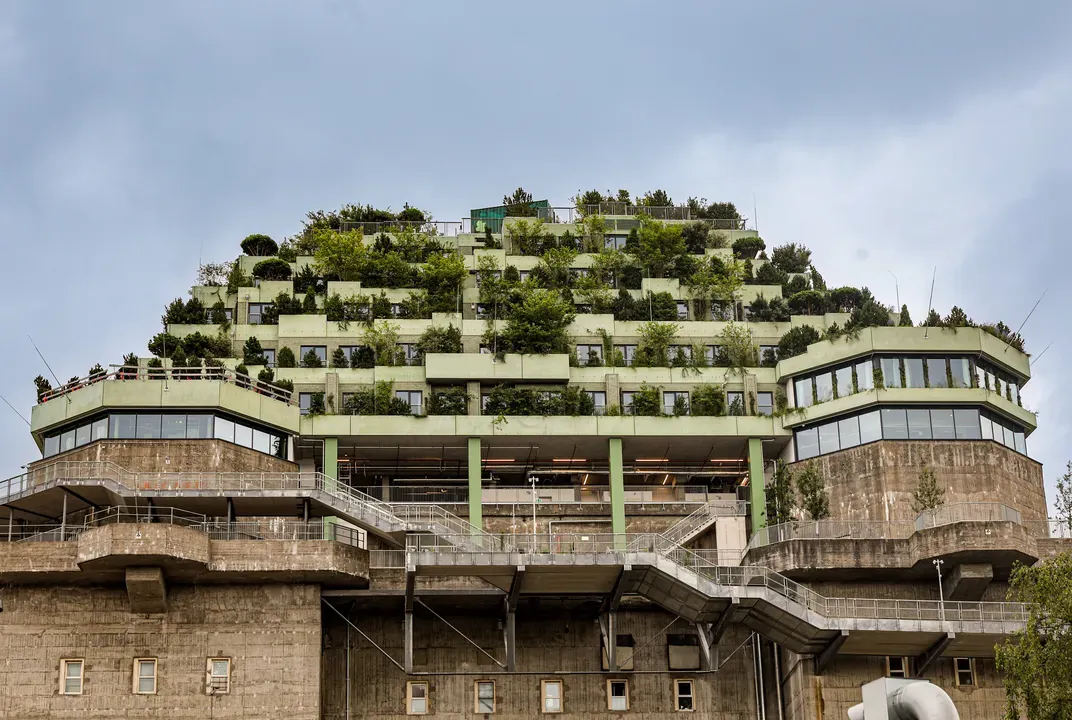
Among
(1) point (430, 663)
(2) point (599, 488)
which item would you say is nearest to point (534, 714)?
(1) point (430, 663)

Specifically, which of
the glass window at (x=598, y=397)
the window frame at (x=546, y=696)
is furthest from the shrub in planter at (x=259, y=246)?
the window frame at (x=546, y=696)

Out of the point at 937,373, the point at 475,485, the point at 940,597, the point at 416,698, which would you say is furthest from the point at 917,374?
the point at 416,698

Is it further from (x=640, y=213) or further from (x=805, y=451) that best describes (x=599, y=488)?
(x=640, y=213)

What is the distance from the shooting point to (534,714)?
62.2 m

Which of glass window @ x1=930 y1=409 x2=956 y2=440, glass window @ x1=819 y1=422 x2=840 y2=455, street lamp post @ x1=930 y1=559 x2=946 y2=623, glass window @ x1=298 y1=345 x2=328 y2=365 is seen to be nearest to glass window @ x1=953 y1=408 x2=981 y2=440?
glass window @ x1=930 y1=409 x2=956 y2=440

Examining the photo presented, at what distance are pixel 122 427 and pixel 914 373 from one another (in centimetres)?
3710

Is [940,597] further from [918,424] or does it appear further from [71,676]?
[71,676]

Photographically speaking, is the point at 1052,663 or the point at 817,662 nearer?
the point at 1052,663

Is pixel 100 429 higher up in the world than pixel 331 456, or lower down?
higher up

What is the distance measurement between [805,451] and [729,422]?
13.4 feet

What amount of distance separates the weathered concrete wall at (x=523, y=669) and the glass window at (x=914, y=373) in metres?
15.7

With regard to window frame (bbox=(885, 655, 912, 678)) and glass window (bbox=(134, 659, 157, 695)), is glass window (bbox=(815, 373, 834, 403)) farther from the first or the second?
glass window (bbox=(134, 659, 157, 695))

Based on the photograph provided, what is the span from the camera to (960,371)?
7094 centimetres

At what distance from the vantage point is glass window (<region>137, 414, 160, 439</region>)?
220 feet
